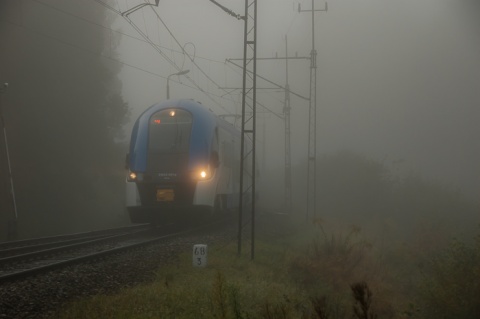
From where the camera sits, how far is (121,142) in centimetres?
4112

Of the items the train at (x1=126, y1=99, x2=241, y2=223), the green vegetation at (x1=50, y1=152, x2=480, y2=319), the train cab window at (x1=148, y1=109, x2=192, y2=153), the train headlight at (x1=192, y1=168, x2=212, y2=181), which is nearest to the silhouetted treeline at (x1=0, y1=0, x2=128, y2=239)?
the train at (x1=126, y1=99, x2=241, y2=223)

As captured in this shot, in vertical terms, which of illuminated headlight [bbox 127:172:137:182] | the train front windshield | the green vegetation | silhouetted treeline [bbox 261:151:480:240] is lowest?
silhouetted treeline [bbox 261:151:480:240]

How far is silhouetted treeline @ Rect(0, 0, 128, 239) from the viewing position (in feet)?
93.6

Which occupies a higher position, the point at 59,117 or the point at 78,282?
the point at 59,117

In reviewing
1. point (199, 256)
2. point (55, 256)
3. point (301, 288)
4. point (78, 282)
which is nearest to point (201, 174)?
point (55, 256)

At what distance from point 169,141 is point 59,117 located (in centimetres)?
1529

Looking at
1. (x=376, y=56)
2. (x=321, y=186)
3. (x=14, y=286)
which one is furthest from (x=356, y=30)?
(x=14, y=286)

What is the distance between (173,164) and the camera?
699 inches

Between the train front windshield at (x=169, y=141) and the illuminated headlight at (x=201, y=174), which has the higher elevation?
the train front windshield at (x=169, y=141)

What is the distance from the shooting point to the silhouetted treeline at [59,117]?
28531mm

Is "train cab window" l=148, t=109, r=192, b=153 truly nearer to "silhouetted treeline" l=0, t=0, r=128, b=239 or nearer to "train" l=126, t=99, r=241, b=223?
"train" l=126, t=99, r=241, b=223

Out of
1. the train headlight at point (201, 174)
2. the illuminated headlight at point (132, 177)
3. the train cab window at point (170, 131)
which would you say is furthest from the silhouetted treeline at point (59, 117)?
the train headlight at point (201, 174)

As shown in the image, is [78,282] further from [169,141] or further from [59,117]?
[59,117]

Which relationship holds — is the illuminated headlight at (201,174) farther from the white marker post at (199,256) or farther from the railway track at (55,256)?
the white marker post at (199,256)
